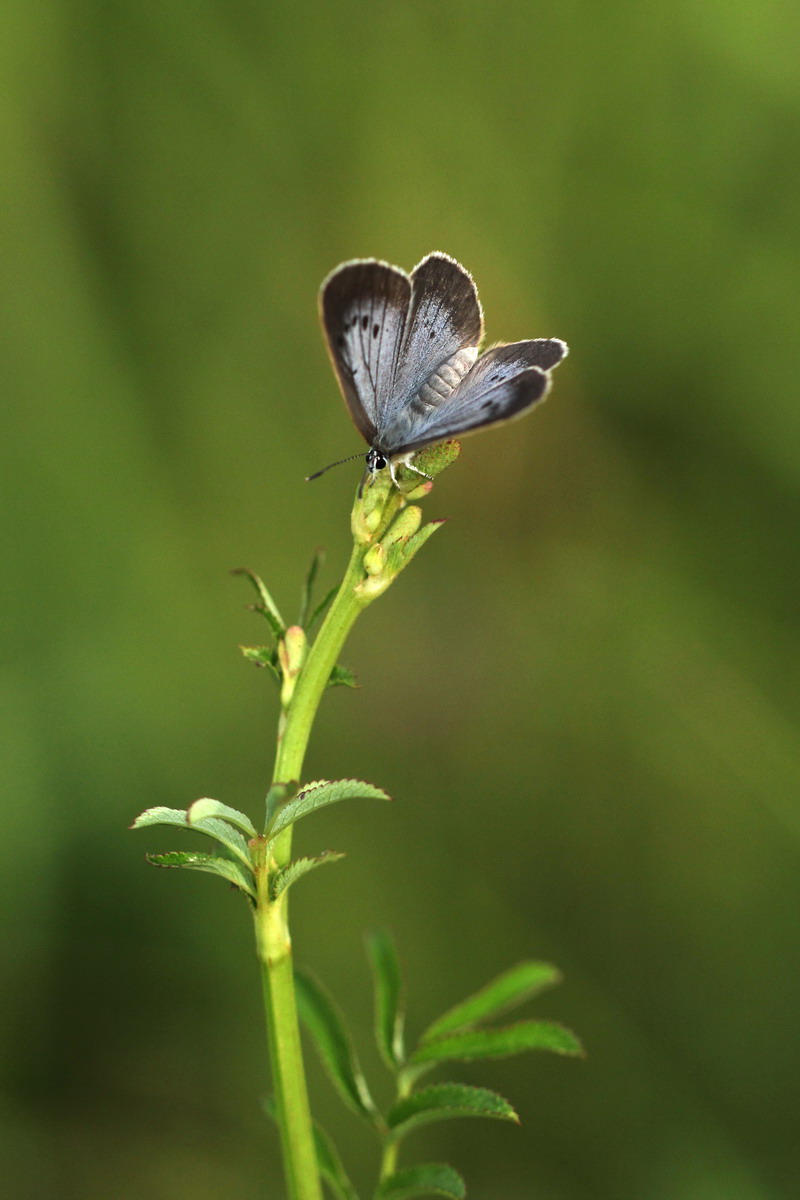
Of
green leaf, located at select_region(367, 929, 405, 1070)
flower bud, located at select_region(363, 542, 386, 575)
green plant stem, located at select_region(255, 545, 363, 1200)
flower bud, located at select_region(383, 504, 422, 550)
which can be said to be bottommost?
green leaf, located at select_region(367, 929, 405, 1070)

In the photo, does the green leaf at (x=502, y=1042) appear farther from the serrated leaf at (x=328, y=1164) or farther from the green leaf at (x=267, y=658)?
the green leaf at (x=267, y=658)

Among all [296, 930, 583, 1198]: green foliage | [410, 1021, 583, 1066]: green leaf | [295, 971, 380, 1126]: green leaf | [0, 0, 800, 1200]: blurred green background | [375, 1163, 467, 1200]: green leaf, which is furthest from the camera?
[0, 0, 800, 1200]: blurred green background

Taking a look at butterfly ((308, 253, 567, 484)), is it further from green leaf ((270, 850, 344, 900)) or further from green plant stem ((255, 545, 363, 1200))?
green leaf ((270, 850, 344, 900))

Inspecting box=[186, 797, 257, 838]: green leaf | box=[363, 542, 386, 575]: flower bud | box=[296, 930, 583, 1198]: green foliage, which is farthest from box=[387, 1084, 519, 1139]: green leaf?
box=[363, 542, 386, 575]: flower bud

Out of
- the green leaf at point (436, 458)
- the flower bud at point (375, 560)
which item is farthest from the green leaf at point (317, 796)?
the green leaf at point (436, 458)

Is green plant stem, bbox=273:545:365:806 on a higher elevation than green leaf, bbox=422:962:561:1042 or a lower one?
higher

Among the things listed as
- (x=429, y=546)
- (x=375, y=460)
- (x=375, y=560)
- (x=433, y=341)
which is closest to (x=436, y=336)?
(x=433, y=341)

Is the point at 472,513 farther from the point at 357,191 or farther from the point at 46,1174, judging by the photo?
the point at 46,1174

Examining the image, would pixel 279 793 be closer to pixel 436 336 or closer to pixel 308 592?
pixel 308 592
